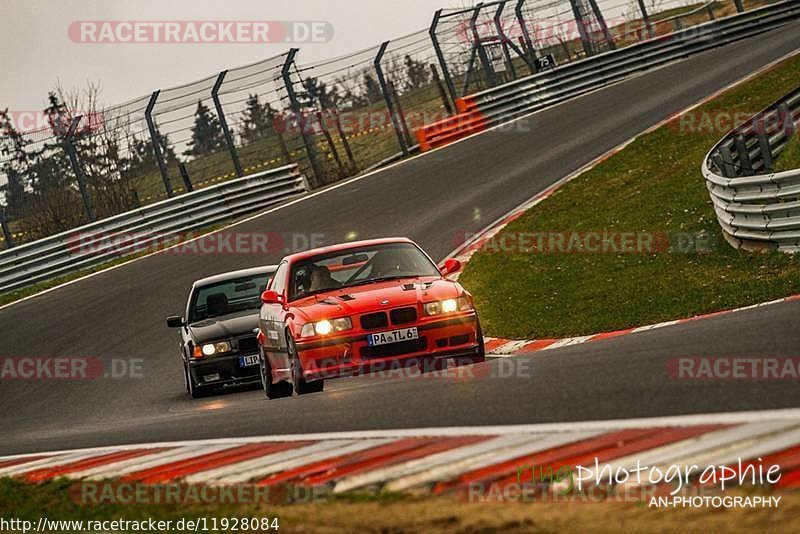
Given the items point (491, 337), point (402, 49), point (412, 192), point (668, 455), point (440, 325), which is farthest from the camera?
point (402, 49)

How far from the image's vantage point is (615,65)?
3388cm

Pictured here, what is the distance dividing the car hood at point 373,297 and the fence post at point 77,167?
16.9 metres

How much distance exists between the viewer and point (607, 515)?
4.05 metres

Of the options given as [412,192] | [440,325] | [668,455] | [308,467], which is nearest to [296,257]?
[440,325]

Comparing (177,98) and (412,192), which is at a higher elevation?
(177,98)

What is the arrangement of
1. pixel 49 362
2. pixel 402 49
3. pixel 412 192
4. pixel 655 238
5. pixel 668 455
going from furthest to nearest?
1. pixel 402 49
2. pixel 412 192
3. pixel 49 362
4. pixel 655 238
5. pixel 668 455

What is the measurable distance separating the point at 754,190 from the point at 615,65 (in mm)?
20457

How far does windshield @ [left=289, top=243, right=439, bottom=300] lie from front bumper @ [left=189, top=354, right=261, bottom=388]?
2238mm

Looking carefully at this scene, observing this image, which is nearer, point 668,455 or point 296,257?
point 668,455

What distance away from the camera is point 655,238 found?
1639cm

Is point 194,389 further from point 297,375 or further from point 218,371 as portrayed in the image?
point 297,375

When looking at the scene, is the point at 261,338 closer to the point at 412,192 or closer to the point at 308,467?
the point at 308,467

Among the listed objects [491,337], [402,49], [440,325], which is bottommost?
[491,337]

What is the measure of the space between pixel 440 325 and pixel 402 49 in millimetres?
20583
